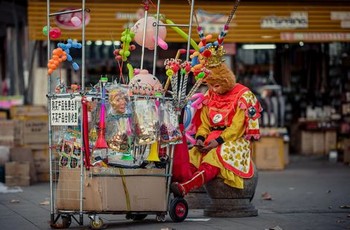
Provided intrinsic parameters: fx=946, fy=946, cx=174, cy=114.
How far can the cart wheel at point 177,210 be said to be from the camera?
10.3 meters

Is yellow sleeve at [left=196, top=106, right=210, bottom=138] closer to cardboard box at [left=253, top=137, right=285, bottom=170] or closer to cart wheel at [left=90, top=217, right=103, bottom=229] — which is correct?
cart wheel at [left=90, top=217, right=103, bottom=229]

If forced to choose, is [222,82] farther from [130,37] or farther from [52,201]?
[52,201]

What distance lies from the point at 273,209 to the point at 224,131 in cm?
172

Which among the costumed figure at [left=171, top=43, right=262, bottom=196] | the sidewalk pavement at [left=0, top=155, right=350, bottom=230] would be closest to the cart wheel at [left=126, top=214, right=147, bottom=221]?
the sidewalk pavement at [left=0, top=155, right=350, bottom=230]

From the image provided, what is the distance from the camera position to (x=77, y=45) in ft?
32.5

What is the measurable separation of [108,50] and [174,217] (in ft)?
38.0

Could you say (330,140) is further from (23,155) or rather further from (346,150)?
(23,155)

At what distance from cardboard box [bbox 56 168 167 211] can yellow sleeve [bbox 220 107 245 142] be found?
114 centimetres

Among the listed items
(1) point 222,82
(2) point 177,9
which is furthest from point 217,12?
(1) point 222,82

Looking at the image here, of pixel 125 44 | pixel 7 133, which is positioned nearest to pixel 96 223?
pixel 125 44

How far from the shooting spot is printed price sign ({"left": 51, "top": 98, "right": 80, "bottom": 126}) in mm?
9531

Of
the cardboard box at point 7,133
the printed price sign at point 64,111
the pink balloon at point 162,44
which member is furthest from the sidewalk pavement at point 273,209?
the pink balloon at point 162,44

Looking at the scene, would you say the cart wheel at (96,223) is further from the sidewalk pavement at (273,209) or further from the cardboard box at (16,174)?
the cardboard box at (16,174)

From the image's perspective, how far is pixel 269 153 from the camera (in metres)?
18.7
